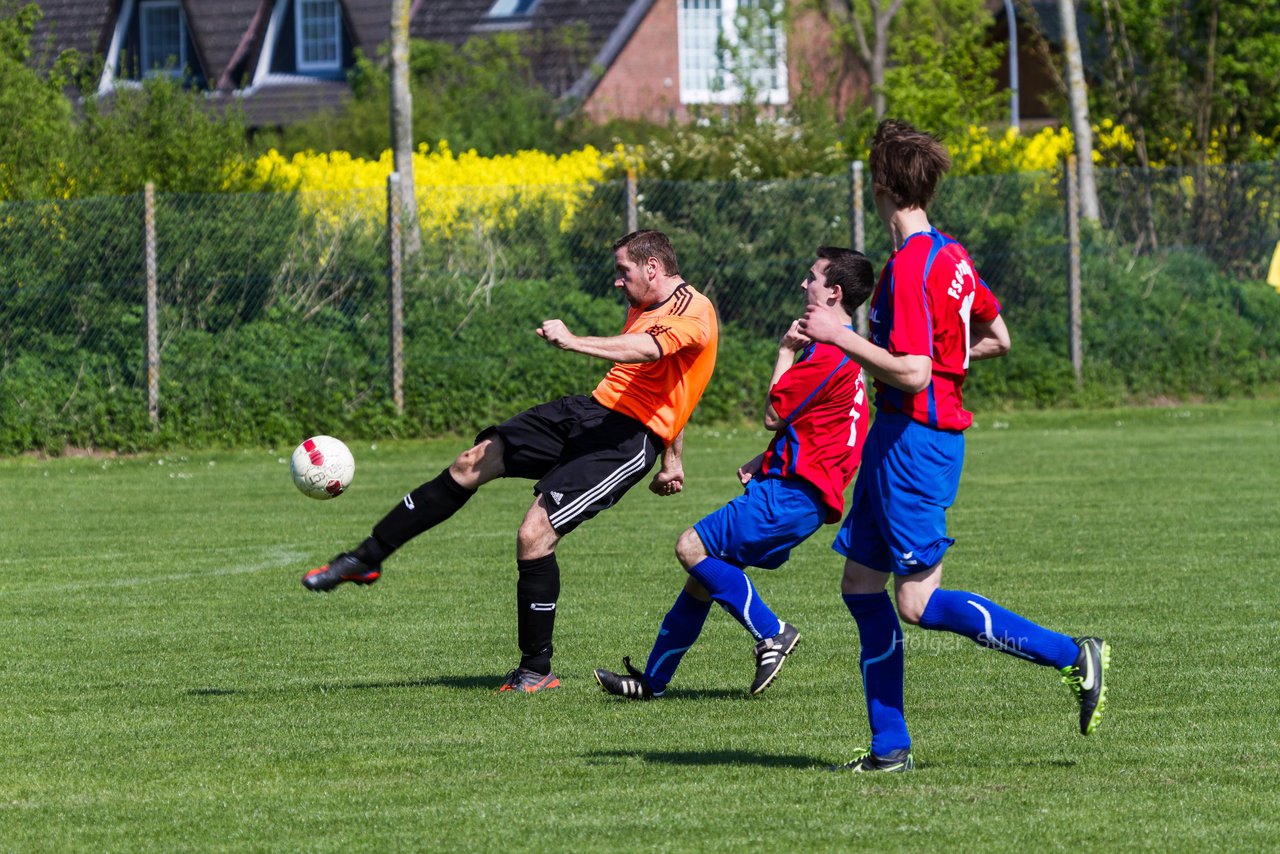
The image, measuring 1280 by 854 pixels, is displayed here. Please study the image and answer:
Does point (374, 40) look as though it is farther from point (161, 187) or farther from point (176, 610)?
point (176, 610)

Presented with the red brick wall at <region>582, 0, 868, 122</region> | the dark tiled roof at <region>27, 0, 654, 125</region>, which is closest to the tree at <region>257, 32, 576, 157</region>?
the dark tiled roof at <region>27, 0, 654, 125</region>

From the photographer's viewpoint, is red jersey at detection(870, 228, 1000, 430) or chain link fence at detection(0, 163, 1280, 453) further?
chain link fence at detection(0, 163, 1280, 453)

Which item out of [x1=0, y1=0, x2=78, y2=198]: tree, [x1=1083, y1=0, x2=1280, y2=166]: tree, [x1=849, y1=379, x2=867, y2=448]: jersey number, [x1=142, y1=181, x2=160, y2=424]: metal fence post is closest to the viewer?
[x1=849, y1=379, x2=867, y2=448]: jersey number

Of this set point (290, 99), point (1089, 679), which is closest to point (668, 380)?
point (1089, 679)

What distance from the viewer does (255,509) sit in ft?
47.1

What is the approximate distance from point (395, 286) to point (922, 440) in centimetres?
1342

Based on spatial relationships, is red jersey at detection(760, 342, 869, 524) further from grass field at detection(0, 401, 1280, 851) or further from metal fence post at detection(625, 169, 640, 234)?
metal fence post at detection(625, 169, 640, 234)

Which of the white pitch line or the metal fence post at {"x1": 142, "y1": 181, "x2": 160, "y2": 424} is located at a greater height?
the metal fence post at {"x1": 142, "y1": 181, "x2": 160, "y2": 424}

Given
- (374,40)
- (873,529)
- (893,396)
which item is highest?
(374,40)

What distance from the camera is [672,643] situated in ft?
24.7

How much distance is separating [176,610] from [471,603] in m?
1.51

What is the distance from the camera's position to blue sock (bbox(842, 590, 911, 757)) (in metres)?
6.00

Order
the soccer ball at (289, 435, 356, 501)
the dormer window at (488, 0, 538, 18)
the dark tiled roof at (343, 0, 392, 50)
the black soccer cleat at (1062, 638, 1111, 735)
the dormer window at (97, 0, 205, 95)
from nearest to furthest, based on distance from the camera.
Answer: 1. the black soccer cleat at (1062, 638, 1111, 735)
2. the soccer ball at (289, 435, 356, 501)
3. the dark tiled roof at (343, 0, 392, 50)
4. the dormer window at (488, 0, 538, 18)
5. the dormer window at (97, 0, 205, 95)

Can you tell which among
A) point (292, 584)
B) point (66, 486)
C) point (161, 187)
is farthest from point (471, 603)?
point (161, 187)
